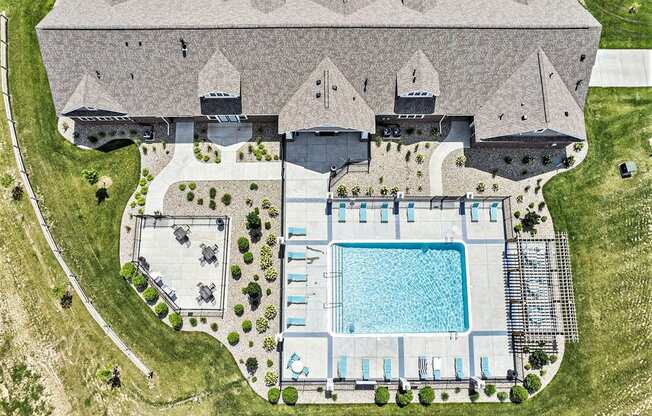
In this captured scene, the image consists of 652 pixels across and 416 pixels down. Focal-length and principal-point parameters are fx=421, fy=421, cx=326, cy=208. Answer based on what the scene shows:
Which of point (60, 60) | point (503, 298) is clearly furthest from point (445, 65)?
point (60, 60)

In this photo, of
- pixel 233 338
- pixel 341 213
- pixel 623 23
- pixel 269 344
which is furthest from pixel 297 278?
pixel 623 23

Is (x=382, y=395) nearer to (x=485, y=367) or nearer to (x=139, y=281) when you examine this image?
(x=485, y=367)

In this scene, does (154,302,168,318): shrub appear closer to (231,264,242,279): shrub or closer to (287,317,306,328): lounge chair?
(231,264,242,279): shrub

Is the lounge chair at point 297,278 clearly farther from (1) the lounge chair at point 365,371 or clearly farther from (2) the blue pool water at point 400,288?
(1) the lounge chair at point 365,371

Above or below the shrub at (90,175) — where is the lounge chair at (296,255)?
below

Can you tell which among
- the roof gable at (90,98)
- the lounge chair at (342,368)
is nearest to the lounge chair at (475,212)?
the lounge chair at (342,368)
